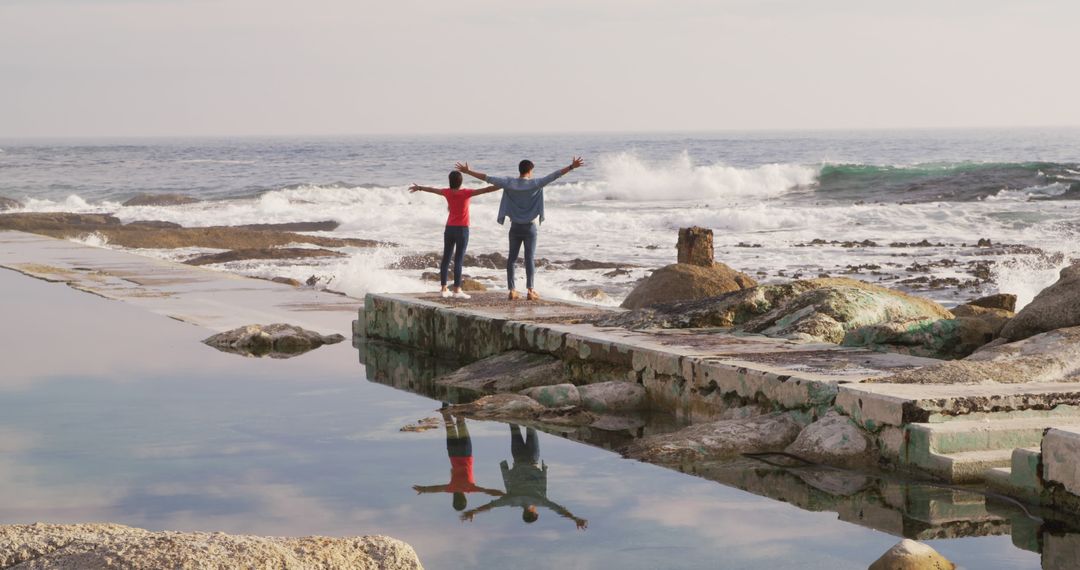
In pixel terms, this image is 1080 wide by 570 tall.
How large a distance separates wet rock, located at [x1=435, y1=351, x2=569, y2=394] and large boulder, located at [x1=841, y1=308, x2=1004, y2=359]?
2.12 metres

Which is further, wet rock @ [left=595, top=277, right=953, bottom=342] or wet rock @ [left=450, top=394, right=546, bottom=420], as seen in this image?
wet rock @ [left=595, top=277, right=953, bottom=342]

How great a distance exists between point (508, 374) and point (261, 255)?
15834 mm

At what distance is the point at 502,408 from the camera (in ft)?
29.4

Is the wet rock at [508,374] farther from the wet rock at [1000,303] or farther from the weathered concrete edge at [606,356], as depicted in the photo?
the wet rock at [1000,303]

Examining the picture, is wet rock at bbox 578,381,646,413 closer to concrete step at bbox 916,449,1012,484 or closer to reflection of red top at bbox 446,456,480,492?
reflection of red top at bbox 446,456,480,492

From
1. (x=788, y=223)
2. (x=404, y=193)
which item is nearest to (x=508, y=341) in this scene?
(x=788, y=223)

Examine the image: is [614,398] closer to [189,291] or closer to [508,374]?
[508,374]

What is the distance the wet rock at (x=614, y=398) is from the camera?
9.02 m

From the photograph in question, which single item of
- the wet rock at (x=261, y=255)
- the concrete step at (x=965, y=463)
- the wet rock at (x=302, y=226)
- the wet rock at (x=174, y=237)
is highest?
the concrete step at (x=965, y=463)

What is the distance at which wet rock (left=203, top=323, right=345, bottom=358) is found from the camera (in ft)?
39.4

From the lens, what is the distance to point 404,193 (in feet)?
187

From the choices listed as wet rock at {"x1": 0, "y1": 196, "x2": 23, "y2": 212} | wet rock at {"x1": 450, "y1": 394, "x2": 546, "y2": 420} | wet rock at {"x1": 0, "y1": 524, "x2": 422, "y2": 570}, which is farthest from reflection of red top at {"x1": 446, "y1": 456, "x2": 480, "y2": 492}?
wet rock at {"x1": 0, "y1": 196, "x2": 23, "y2": 212}

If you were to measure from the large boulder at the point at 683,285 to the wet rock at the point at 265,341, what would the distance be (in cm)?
306

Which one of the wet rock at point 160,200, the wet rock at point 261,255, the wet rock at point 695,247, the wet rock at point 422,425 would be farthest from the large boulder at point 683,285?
the wet rock at point 160,200
